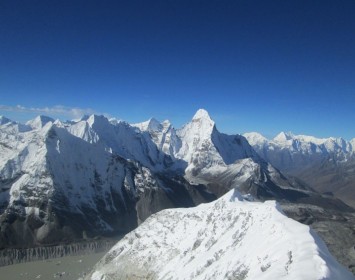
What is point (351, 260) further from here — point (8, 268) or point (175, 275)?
point (8, 268)

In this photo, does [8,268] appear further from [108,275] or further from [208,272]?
[208,272]

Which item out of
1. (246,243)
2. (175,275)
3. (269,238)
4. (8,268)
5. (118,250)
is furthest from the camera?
(8,268)

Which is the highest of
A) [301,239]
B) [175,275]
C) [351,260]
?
[301,239]

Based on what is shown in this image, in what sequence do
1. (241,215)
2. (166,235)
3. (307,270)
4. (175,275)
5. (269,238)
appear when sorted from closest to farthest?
1. (307,270)
2. (269,238)
3. (175,275)
4. (241,215)
5. (166,235)

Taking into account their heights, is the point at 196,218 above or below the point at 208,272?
above

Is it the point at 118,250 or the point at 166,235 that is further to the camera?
the point at 118,250

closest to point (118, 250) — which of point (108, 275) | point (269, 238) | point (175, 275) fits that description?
point (108, 275)
